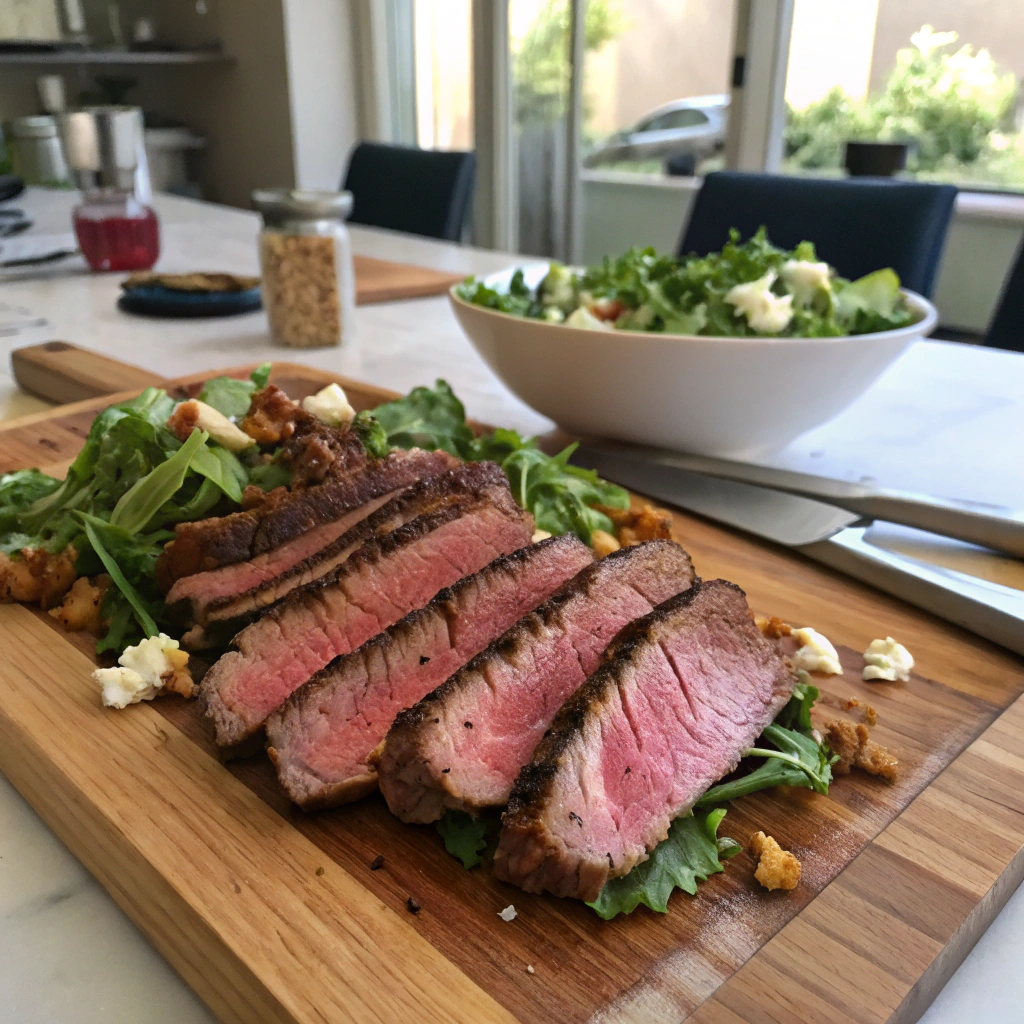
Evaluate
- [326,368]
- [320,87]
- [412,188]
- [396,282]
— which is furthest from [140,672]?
[320,87]

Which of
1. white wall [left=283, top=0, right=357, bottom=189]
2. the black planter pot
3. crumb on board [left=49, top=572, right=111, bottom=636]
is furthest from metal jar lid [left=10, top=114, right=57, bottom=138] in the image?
crumb on board [left=49, top=572, right=111, bottom=636]

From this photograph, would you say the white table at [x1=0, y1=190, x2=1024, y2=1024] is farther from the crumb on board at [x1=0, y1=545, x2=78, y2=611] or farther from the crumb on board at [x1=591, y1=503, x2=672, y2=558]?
the crumb on board at [x1=591, y1=503, x2=672, y2=558]

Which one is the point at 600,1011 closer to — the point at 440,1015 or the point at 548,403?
the point at 440,1015

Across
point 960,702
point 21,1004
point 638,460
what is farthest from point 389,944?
point 638,460

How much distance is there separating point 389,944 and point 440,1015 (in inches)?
3.8

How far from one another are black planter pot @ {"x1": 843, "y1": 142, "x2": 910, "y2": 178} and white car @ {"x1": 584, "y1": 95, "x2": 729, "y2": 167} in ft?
3.72

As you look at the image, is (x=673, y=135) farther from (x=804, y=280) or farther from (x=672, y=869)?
(x=672, y=869)

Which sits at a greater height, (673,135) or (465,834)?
(673,135)

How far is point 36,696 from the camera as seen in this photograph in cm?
124

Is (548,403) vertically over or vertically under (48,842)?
over

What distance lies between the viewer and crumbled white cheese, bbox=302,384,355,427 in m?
1.72

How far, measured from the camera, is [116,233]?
3.72m

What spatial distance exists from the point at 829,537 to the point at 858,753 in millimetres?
552

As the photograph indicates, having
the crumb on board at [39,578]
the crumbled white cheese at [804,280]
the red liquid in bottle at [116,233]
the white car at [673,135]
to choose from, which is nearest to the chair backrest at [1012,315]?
the crumbled white cheese at [804,280]
